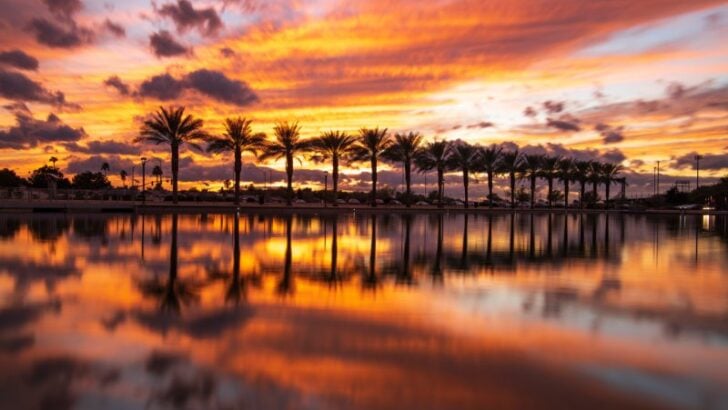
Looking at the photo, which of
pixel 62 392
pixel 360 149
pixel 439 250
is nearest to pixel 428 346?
pixel 62 392

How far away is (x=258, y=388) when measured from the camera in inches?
182

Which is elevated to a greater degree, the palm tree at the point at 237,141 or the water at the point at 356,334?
the palm tree at the point at 237,141

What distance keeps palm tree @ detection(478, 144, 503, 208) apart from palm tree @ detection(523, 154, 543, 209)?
5.12 metres

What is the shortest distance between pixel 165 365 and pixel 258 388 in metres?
1.04

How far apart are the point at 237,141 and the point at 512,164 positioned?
35.9 metres

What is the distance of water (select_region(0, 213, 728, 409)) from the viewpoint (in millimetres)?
4578

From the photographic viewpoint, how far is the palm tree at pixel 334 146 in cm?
5462

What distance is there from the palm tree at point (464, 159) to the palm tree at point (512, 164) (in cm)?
490

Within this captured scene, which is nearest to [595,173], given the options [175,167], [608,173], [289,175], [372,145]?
[608,173]

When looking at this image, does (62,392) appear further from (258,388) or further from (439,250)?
(439,250)

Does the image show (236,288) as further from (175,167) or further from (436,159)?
(436,159)

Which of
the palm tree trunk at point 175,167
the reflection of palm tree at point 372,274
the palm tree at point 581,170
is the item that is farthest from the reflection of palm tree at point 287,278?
the palm tree at point 581,170

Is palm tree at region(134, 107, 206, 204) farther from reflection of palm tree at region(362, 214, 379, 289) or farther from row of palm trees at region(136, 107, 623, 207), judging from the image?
reflection of palm tree at region(362, 214, 379, 289)

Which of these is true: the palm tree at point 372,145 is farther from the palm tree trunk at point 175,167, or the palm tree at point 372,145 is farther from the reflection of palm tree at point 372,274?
the reflection of palm tree at point 372,274
